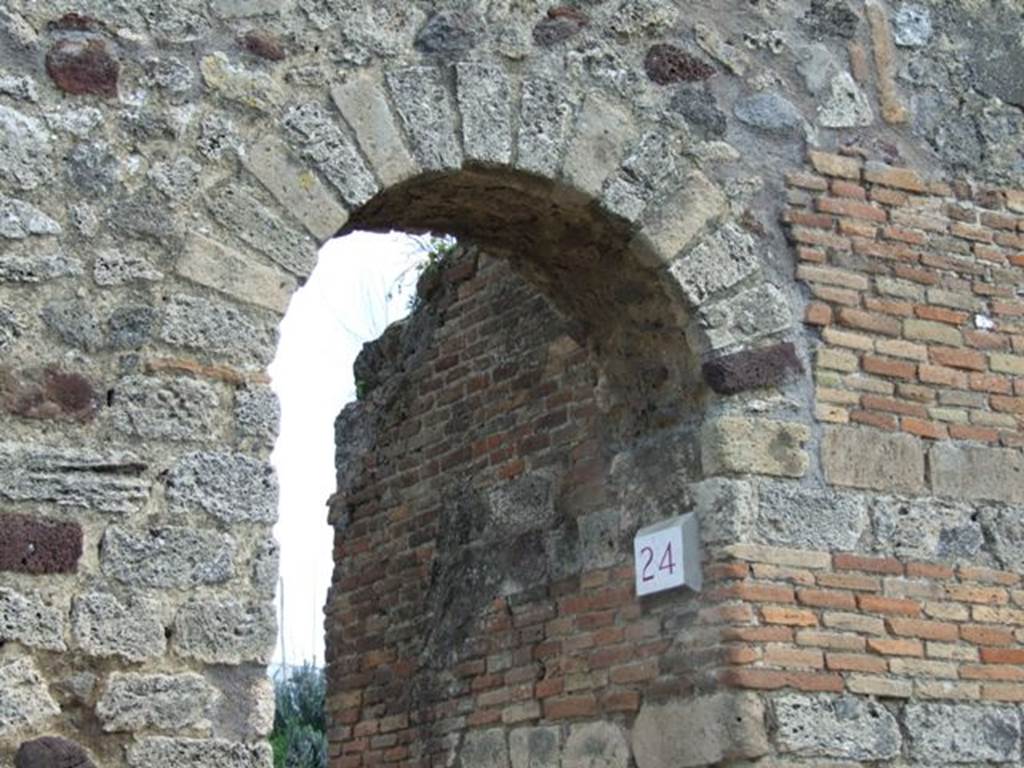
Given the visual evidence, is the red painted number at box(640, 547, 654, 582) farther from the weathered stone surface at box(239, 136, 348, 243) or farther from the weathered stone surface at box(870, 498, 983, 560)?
the weathered stone surface at box(239, 136, 348, 243)

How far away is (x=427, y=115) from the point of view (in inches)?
215

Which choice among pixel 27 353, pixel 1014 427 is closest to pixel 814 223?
pixel 1014 427

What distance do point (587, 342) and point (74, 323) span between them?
2.15 meters

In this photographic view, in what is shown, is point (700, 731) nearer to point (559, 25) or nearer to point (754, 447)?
point (754, 447)

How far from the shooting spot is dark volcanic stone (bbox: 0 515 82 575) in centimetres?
459

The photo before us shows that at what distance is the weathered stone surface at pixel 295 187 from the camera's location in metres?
5.22

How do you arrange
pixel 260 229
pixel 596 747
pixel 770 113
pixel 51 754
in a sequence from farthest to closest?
pixel 770 113
pixel 596 747
pixel 260 229
pixel 51 754

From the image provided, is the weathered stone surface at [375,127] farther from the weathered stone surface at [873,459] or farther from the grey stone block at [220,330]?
the weathered stone surface at [873,459]

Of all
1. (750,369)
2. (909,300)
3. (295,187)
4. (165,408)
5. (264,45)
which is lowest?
(165,408)

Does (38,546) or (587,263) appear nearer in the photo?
(38,546)

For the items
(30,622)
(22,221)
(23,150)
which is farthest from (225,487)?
(23,150)

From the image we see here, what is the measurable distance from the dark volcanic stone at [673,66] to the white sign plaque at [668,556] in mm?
1471

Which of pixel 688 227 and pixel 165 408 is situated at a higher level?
pixel 688 227

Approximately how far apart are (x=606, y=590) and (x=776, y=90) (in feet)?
5.97
